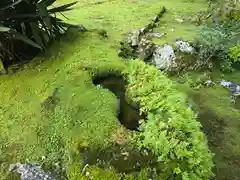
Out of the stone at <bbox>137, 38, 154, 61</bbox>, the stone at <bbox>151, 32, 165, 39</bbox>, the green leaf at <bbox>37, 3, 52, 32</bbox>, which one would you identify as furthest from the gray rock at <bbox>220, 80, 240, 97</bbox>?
the green leaf at <bbox>37, 3, 52, 32</bbox>

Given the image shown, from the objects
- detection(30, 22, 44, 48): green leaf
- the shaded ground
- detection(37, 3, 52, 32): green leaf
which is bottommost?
the shaded ground

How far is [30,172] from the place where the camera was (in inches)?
118

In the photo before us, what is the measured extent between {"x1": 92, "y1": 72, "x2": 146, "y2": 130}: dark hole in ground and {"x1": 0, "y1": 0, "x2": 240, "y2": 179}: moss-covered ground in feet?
0.30

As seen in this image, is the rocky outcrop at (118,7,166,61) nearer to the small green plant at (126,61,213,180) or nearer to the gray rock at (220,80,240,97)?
the gray rock at (220,80,240,97)

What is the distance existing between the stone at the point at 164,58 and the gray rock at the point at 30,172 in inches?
108

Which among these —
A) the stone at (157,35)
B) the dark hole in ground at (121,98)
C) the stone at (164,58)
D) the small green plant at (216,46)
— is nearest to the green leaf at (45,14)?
the dark hole in ground at (121,98)

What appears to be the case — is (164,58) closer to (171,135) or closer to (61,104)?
(61,104)

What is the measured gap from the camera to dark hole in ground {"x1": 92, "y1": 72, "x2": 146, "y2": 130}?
343cm

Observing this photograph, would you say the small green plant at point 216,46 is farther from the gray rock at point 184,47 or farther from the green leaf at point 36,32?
the green leaf at point 36,32

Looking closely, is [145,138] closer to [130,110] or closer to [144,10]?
[130,110]

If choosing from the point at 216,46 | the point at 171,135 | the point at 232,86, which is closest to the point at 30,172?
the point at 171,135

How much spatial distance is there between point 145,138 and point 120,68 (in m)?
1.26

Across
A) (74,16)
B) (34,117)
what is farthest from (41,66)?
(74,16)

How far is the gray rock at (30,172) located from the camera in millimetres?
2941
